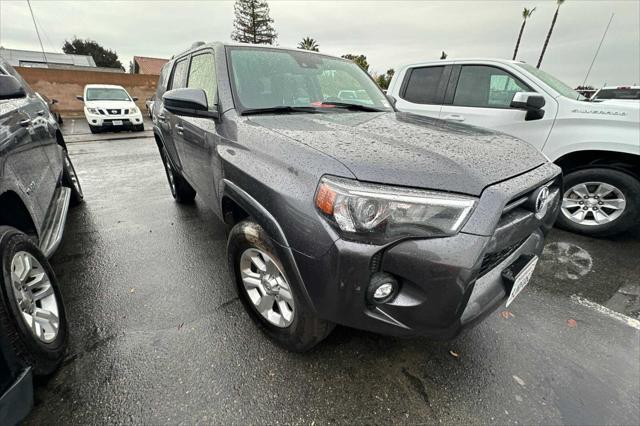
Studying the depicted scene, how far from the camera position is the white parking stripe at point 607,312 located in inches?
91.3

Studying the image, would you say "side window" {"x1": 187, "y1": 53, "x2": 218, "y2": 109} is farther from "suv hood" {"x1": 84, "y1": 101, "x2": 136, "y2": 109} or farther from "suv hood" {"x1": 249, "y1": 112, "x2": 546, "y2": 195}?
"suv hood" {"x1": 84, "y1": 101, "x2": 136, "y2": 109}

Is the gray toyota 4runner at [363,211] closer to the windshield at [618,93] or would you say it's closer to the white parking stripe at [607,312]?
the white parking stripe at [607,312]

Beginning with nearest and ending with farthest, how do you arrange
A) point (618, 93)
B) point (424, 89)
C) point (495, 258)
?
point (495, 258) < point (424, 89) < point (618, 93)

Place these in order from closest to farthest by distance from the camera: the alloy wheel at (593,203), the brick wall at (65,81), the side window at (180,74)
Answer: the side window at (180,74) → the alloy wheel at (593,203) → the brick wall at (65,81)

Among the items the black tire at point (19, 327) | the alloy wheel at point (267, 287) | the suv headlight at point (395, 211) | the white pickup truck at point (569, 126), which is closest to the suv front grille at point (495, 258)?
the suv headlight at point (395, 211)

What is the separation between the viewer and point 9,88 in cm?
183

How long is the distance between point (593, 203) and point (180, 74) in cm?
500

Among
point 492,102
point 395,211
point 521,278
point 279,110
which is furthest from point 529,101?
point 395,211

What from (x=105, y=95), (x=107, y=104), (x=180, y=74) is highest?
(x=180, y=74)

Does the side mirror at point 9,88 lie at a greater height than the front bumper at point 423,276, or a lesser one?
greater

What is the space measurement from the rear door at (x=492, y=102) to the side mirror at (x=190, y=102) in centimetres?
350

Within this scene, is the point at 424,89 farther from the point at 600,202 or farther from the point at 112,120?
the point at 112,120

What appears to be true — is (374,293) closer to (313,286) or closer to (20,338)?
(313,286)

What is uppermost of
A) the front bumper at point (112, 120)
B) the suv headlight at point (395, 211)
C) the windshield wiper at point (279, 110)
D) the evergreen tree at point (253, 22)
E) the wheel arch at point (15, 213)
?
the evergreen tree at point (253, 22)
